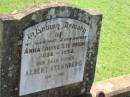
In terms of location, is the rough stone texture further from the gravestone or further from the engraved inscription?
the engraved inscription

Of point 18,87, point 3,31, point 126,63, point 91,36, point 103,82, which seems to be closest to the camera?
point 3,31

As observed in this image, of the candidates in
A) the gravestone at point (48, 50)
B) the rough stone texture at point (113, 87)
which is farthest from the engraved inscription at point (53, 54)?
the rough stone texture at point (113, 87)

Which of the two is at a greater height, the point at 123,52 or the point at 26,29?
the point at 26,29

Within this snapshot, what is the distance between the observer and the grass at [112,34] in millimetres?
7215

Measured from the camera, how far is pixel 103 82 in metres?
6.21

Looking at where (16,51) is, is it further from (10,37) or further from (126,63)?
(126,63)

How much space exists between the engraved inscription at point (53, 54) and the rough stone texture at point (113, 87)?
578mm

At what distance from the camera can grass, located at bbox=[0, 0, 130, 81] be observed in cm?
721

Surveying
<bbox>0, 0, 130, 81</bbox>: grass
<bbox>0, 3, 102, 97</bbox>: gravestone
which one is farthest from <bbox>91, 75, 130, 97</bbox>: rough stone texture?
<bbox>0, 0, 130, 81</bbox>: grass

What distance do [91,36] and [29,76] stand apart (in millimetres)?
1037

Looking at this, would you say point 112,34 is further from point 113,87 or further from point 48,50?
point 48,50

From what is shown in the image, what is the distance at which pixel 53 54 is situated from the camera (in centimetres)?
507

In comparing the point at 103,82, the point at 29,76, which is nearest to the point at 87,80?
the point at 103,82

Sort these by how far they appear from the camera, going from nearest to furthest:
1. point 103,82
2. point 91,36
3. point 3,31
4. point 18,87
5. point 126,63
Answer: point 3,31, point 18,87, point 91,36, point 103,82, point 126,63
